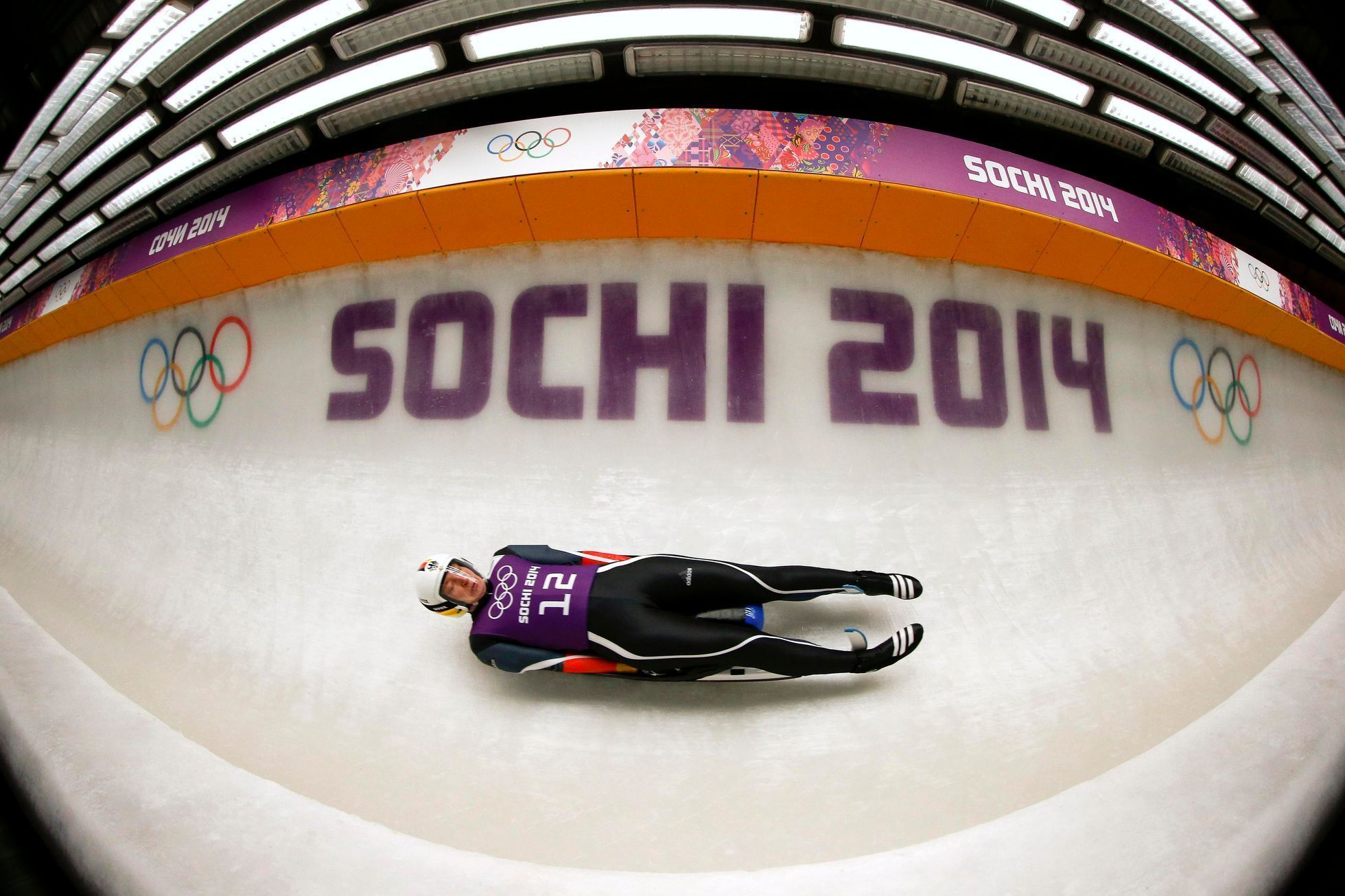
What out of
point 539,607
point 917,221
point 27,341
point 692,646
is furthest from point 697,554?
point 27,341

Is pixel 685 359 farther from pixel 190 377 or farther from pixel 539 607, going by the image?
pixel 190 377

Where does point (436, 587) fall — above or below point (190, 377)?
below

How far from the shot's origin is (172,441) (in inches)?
152

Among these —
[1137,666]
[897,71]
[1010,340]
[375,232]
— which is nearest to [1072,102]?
[897,71]

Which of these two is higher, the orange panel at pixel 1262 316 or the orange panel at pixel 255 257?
the orange panel at pixel 255 257

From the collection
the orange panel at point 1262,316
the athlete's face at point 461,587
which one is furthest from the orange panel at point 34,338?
the orange panel at point 1262,316

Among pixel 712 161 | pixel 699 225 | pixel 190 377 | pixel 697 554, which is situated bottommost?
pixel 697 554

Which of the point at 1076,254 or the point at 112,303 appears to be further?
the point at 112,303

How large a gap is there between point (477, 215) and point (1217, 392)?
5.60 m

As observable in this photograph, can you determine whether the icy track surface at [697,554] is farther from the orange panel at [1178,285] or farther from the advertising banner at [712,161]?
the advertising banner at [712,161]

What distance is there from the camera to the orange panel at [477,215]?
10.7 ft

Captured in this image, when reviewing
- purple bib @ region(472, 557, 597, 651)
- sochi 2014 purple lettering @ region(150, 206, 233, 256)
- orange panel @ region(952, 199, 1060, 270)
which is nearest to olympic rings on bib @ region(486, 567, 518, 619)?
purple bib @ region(472, 557, 597, 651)

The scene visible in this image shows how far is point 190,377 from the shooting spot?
4035mm

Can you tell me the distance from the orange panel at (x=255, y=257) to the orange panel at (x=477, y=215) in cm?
127
